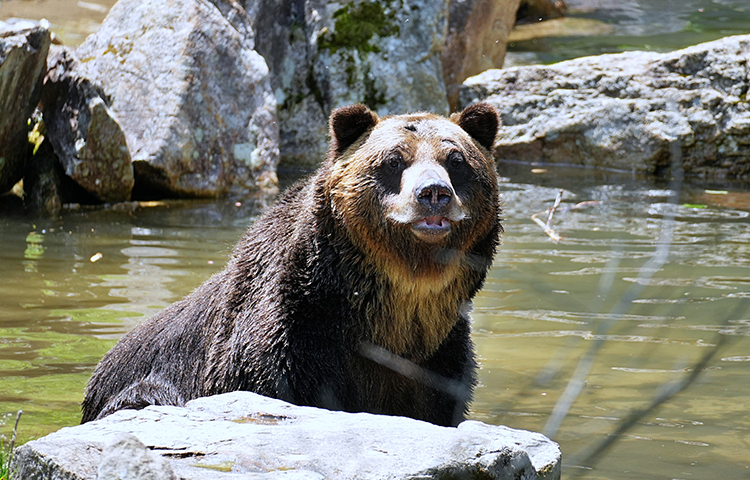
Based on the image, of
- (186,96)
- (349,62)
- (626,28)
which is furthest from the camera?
(626,28)

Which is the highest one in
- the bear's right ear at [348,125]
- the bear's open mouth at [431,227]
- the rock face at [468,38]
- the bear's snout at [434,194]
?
the rock face at [468,38]

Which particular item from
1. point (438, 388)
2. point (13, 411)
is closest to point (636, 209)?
point (438, 388)

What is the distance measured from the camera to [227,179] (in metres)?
12.4

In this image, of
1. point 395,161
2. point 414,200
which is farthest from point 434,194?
point 395,161

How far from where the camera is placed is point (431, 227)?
14.0 ft

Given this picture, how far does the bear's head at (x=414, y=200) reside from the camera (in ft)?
14.2

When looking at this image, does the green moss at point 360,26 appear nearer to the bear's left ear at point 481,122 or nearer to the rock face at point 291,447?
the bear's left ear at point 481,122

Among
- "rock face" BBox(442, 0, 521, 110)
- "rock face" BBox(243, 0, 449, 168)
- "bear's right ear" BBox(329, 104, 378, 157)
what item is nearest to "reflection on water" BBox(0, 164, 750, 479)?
"bear's right ear" BBox(329, 104, 378, 157)

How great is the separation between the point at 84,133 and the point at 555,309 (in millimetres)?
6336

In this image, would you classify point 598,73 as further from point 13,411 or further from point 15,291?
point 13,411

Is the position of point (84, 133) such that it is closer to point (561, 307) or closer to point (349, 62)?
point (349, 62)

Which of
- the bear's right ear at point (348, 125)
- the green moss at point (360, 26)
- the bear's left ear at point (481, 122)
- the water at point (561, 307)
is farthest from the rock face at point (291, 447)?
the green moss at point (360, 26)

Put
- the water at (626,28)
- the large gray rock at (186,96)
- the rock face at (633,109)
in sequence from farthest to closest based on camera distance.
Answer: the water at (626,28)
the rock face at (633,109)
the large gray rock at (186,96)

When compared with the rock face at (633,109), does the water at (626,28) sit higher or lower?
higher
